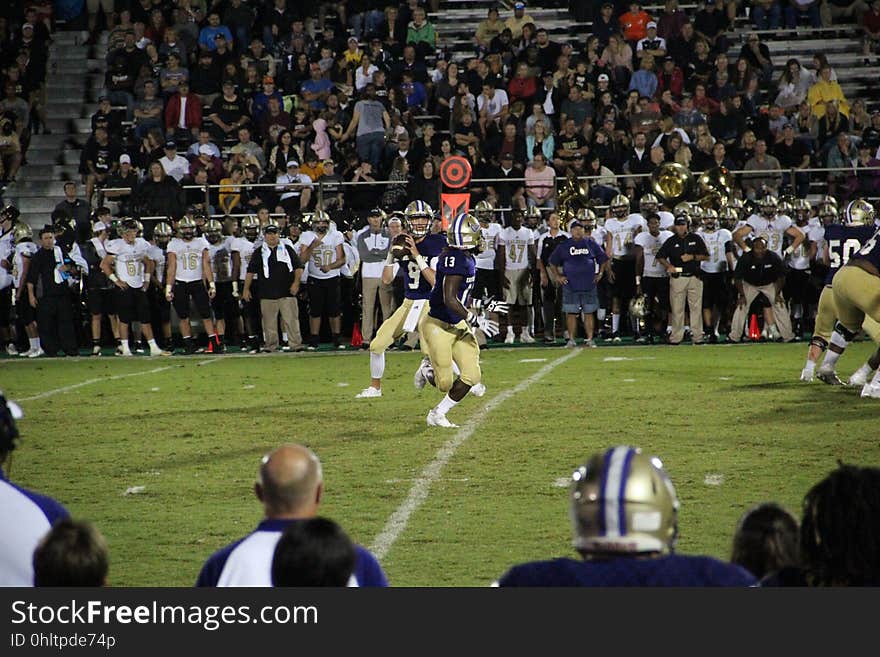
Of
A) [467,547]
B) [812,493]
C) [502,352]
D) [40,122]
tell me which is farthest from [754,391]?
[40,122]

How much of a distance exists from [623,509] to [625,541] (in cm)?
8

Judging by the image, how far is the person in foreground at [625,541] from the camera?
308cm

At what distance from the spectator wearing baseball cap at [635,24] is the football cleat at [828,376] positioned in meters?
12.2

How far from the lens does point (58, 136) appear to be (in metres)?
24.8

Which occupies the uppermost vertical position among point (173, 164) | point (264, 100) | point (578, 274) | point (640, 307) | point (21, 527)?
point (264, 100)

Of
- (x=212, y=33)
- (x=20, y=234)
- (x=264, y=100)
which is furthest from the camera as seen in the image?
(x=212, y=33)

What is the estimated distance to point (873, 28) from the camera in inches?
977

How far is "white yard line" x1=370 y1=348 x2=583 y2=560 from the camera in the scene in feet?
23.1

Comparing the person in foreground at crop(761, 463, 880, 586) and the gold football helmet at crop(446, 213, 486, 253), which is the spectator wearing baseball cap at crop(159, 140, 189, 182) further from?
the person in foreground at crop(761, 463, 880, 586)

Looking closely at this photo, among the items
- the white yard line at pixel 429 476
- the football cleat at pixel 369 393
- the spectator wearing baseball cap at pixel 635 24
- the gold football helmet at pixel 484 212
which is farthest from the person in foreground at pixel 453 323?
the spectator wearing baseball cap at pixel 635 24

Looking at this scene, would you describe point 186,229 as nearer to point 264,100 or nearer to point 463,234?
point 264,100

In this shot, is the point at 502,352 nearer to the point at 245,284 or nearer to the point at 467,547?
the point at 245,284

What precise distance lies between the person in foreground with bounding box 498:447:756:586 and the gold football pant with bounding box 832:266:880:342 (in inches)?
363

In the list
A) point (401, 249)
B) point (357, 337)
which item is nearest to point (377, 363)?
point (401, 249)
